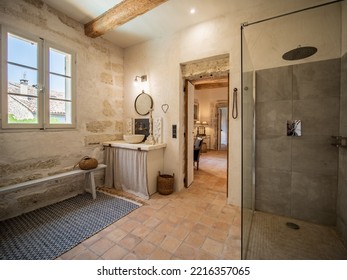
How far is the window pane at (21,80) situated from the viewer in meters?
2.00

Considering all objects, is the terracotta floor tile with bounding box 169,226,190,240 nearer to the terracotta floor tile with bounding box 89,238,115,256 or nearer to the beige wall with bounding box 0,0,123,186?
the terracotta floor tile with bounding box 89,238,115,256

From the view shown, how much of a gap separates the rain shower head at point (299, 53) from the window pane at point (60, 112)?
322cm

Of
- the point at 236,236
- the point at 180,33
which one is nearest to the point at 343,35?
the point at 180,33

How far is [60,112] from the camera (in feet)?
8.25

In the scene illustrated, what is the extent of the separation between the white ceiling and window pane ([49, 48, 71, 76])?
24.8 inches

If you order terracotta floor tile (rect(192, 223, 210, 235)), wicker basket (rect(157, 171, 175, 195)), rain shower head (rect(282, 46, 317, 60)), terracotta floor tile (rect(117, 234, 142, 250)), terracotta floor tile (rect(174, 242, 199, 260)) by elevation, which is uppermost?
rain shower head (rect(282, 46, 317, 60))

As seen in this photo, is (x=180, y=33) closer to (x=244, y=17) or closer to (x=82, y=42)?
(x=244, y=17)

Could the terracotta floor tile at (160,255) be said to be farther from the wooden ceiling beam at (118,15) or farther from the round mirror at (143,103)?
the wooden ceiling beam at (118,15)

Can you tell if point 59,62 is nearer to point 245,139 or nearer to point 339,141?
point 245,139

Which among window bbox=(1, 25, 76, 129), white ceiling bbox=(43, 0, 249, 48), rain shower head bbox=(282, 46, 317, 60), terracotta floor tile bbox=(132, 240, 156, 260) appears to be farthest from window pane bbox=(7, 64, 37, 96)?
rain shower head bbox=(282, 46, 317, 60)

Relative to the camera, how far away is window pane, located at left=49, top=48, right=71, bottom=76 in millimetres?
2387

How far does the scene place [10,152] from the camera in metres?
2.02

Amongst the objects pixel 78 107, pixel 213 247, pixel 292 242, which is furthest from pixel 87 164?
pixel 292 242

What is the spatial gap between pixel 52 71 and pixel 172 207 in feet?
8.88
